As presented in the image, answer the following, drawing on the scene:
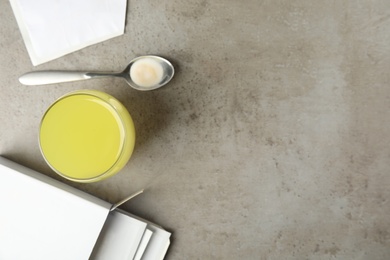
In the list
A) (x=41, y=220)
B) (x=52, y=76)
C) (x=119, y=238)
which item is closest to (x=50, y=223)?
(x=41, y=220)

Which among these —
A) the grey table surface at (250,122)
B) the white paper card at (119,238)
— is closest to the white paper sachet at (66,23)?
the grey table surface at (250,122)

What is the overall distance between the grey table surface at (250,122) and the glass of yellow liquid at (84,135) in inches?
3.8

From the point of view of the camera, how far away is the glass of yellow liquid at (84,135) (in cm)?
74

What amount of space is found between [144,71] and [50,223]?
1.00 ft

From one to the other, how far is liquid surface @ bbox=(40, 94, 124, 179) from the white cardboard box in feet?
0.26

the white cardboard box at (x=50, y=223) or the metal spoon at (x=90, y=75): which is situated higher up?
the metal spoon at (x=90, y=75)

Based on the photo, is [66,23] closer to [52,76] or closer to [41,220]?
[52,76]

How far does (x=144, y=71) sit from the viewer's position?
2.68ft

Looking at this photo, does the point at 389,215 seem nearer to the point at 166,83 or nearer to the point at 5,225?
the point at 166,83

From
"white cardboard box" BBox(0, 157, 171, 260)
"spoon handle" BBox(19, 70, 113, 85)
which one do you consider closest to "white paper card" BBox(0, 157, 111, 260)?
"white cardboard box" BBox(0, 157, 171, 260)

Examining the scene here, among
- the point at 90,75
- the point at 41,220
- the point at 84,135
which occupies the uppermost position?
the point at 90,75

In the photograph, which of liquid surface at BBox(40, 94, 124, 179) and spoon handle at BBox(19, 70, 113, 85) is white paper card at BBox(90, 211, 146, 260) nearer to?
liquid surface at BBox(40, 94, 124, 179)

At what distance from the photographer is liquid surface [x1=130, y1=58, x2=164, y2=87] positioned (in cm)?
82

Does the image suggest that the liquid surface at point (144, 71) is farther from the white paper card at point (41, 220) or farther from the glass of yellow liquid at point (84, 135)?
the white paper card at point (41, 220)
